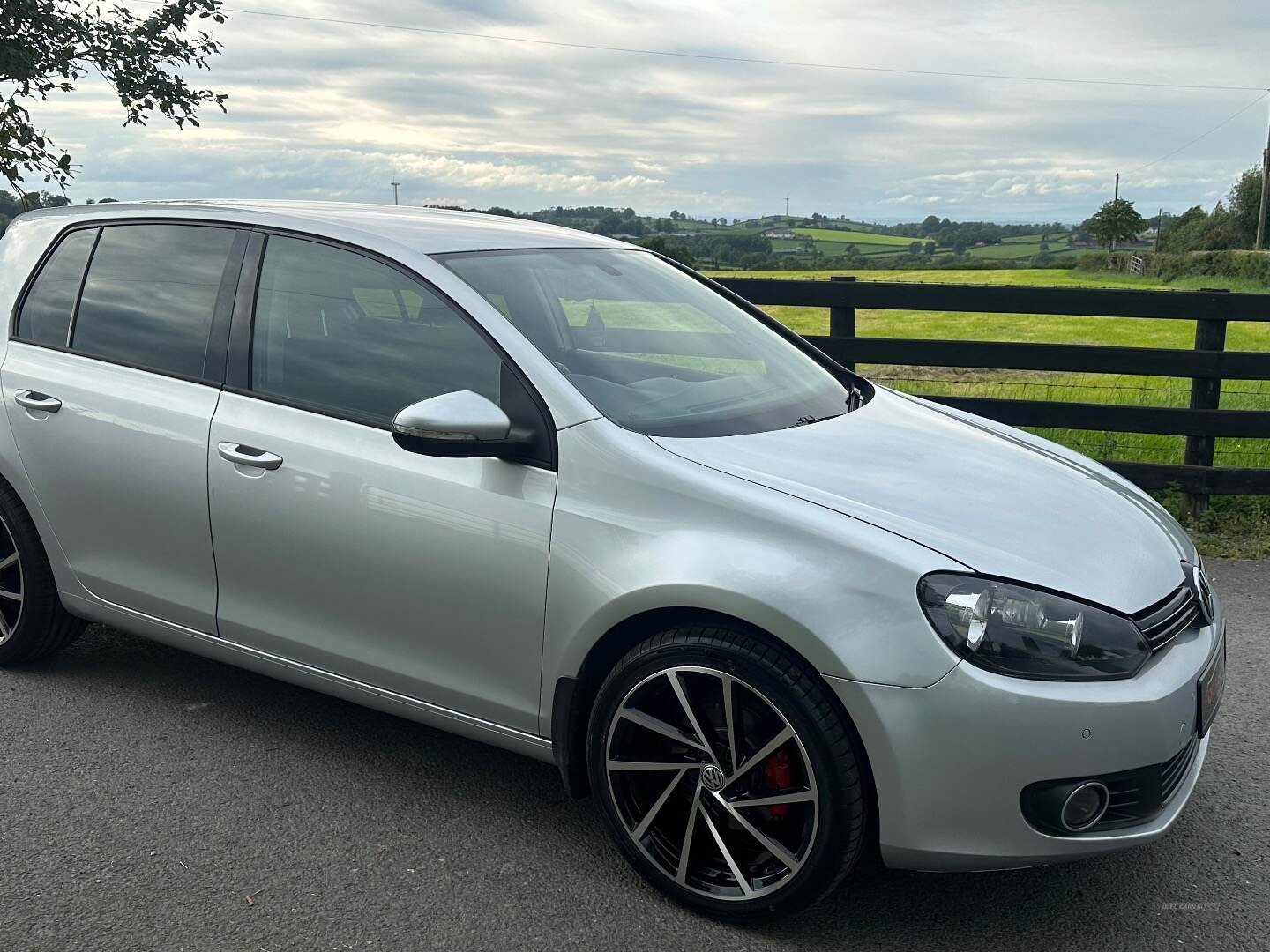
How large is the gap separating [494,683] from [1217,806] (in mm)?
2182

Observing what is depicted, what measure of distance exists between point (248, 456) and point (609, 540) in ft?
4.08

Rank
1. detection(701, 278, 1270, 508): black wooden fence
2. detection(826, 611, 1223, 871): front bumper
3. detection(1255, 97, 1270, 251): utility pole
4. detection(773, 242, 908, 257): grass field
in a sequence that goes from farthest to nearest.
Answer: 1. detection(1255, 97, 1270, 251): utility pole
2. detection(773, 242, 908, 257): grass field
3. detection(701, 278, 1270, 508): black wooden fence
4. detection(826, 611, 1223, 871): front bumper

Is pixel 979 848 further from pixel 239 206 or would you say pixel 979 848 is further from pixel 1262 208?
pixel 1262 208

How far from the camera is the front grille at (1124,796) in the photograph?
2.51m

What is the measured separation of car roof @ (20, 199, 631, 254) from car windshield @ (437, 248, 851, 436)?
0.09 meters

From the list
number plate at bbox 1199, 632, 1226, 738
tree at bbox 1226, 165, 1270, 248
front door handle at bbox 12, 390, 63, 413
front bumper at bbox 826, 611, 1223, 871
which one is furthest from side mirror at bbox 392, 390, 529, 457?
tree at bbox 1226, 165, 1270, 248

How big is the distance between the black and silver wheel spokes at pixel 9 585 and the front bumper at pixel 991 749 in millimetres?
3162

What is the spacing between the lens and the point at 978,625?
251 cm

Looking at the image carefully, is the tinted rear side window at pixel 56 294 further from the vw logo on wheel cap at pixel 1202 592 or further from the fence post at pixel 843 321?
the fence post at pixel 843 321

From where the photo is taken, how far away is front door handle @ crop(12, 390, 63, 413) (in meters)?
3.89

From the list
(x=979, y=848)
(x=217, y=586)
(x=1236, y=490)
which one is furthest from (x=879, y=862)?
(x=1236, y=490)

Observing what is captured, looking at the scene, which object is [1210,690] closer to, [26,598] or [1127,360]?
[26,598]

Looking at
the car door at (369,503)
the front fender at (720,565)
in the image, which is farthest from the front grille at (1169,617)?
the car door at (369,503)

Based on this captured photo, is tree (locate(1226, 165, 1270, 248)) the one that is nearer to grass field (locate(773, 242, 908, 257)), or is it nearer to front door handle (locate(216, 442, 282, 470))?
grass field (locate(773, 242, 908, 257))
